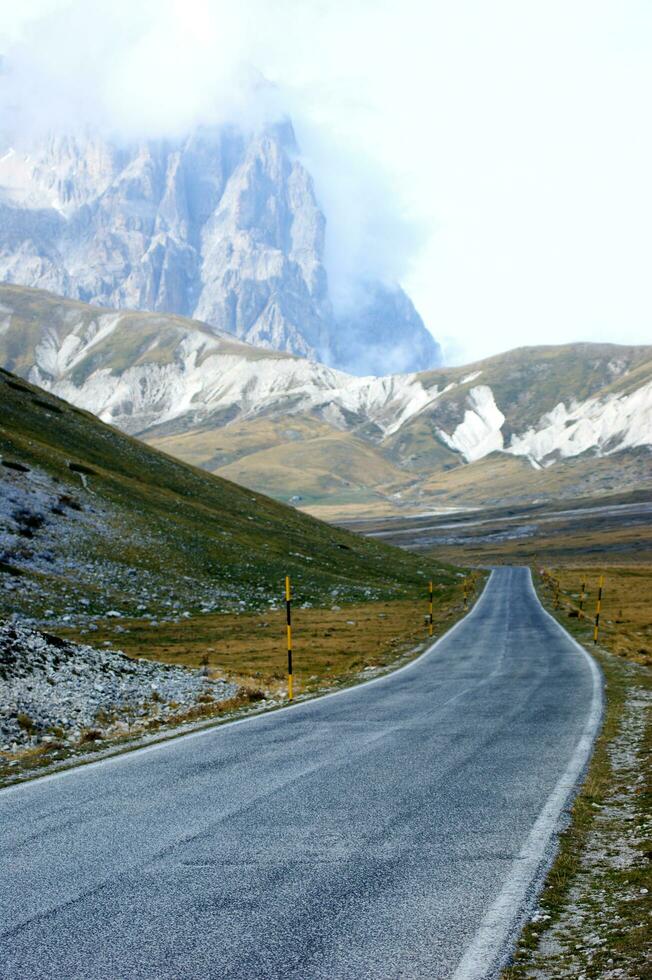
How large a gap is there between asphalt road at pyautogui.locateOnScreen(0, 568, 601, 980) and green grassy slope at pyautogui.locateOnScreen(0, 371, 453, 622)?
3835 cm

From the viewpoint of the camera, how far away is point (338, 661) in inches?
1515

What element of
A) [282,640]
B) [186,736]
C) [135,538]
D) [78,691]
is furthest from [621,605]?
[186,736]

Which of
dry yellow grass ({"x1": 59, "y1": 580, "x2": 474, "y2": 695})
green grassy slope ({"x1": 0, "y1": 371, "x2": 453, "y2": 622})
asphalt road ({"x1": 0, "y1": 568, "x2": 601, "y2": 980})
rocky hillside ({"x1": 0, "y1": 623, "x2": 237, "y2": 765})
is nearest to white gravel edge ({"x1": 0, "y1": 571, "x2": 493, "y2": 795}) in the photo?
asphalt road ({"x1": 0, "y1": 568, "x2": 601, "y2": 980})

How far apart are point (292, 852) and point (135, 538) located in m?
59.2

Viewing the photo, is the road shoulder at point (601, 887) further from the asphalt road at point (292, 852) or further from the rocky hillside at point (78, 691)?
the rocky hillside at point (78, 691)

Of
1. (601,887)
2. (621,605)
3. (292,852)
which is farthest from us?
(621,605)

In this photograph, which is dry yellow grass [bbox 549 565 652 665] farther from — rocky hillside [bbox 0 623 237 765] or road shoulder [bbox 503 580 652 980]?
road shoulder [bbox 503 580 652 980]

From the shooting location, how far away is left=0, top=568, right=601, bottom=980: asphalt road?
19.1ft

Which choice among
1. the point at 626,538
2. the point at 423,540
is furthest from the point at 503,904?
the point at 423,540

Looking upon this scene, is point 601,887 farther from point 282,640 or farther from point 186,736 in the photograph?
point 282,640

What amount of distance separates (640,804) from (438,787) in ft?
8.01

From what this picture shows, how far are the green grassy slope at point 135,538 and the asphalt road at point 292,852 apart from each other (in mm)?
38347

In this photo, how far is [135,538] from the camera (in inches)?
2576

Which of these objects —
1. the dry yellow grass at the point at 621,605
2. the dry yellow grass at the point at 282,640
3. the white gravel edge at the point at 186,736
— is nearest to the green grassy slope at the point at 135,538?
the dry yellow grass at the point at 282,640
